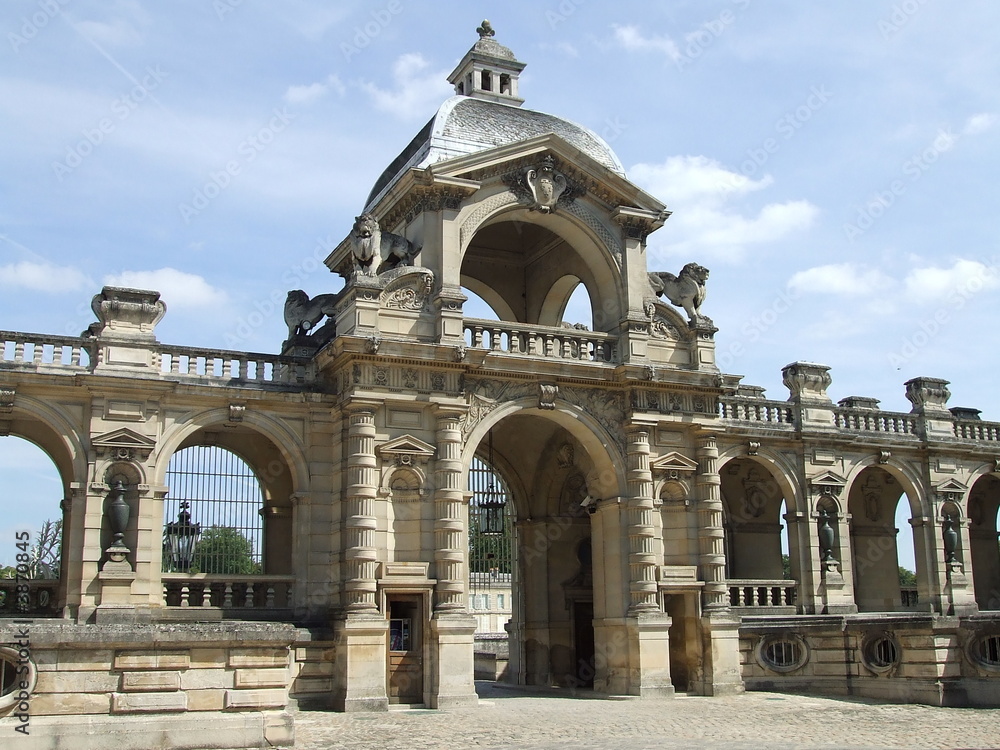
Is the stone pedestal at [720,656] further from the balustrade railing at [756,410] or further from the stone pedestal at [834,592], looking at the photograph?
the balustrade railing at [756,410]

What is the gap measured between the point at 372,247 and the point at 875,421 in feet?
56.0

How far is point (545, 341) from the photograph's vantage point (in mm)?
27703

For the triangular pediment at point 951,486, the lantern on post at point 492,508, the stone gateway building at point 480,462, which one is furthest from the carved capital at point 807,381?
the lantern on post at point 492,508

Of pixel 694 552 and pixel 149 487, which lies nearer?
pixel 149 487

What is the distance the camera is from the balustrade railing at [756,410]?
3244 cm

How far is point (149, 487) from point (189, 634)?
30.9 ft

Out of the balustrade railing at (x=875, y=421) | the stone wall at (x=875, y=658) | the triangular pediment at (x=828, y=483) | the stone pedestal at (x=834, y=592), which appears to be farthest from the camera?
the balustrade railing at (x=875, y=421)

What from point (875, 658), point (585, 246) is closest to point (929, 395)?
point (875, 658)

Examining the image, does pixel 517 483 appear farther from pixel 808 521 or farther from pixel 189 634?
pixel 189 634

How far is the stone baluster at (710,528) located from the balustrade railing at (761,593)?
2.45 meters

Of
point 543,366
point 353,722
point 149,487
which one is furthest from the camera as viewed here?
point 543,366

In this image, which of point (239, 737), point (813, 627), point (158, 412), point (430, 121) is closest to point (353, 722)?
point (239, 737)

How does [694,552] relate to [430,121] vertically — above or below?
below

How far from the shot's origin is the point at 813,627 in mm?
28312
